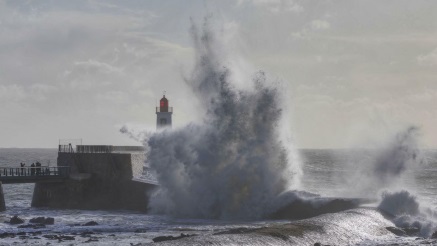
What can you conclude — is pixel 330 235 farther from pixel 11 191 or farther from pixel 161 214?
pixel 11 191

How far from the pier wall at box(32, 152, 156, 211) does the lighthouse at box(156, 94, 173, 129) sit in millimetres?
11639

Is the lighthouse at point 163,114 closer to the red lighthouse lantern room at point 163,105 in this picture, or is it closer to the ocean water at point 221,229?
the red lighthouse lantern room at point 163,105

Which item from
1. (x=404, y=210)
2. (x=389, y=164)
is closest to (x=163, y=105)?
(x=389, y=164)

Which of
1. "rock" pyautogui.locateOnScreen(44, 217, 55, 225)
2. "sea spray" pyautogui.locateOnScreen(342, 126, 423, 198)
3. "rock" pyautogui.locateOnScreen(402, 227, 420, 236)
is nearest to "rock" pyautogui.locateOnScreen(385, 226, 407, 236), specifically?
"rock" pyautogui.locateOnScreen(402, 227, 420, 236)

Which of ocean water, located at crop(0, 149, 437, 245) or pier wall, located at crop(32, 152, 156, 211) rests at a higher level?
pier wall, located at crop(32, 152, 156, 211)

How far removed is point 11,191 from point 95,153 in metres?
22.6

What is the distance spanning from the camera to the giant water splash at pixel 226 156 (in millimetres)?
38062

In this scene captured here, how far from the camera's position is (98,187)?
42062mm

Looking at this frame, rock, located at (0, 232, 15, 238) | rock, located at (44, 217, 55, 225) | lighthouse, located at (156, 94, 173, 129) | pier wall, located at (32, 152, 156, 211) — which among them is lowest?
rock, located at (0, 232, 15, 238)

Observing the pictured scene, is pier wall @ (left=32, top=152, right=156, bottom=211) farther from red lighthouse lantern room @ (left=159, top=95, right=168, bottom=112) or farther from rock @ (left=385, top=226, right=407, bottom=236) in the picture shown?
rock @ (left=385, top=226, right=407, bottom=236)

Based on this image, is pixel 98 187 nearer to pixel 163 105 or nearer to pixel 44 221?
pixel 44 221

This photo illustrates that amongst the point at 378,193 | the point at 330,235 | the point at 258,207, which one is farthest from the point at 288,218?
the point at 330,235

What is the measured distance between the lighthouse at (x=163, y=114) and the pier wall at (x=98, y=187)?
11639mm

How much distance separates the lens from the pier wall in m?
41.0
